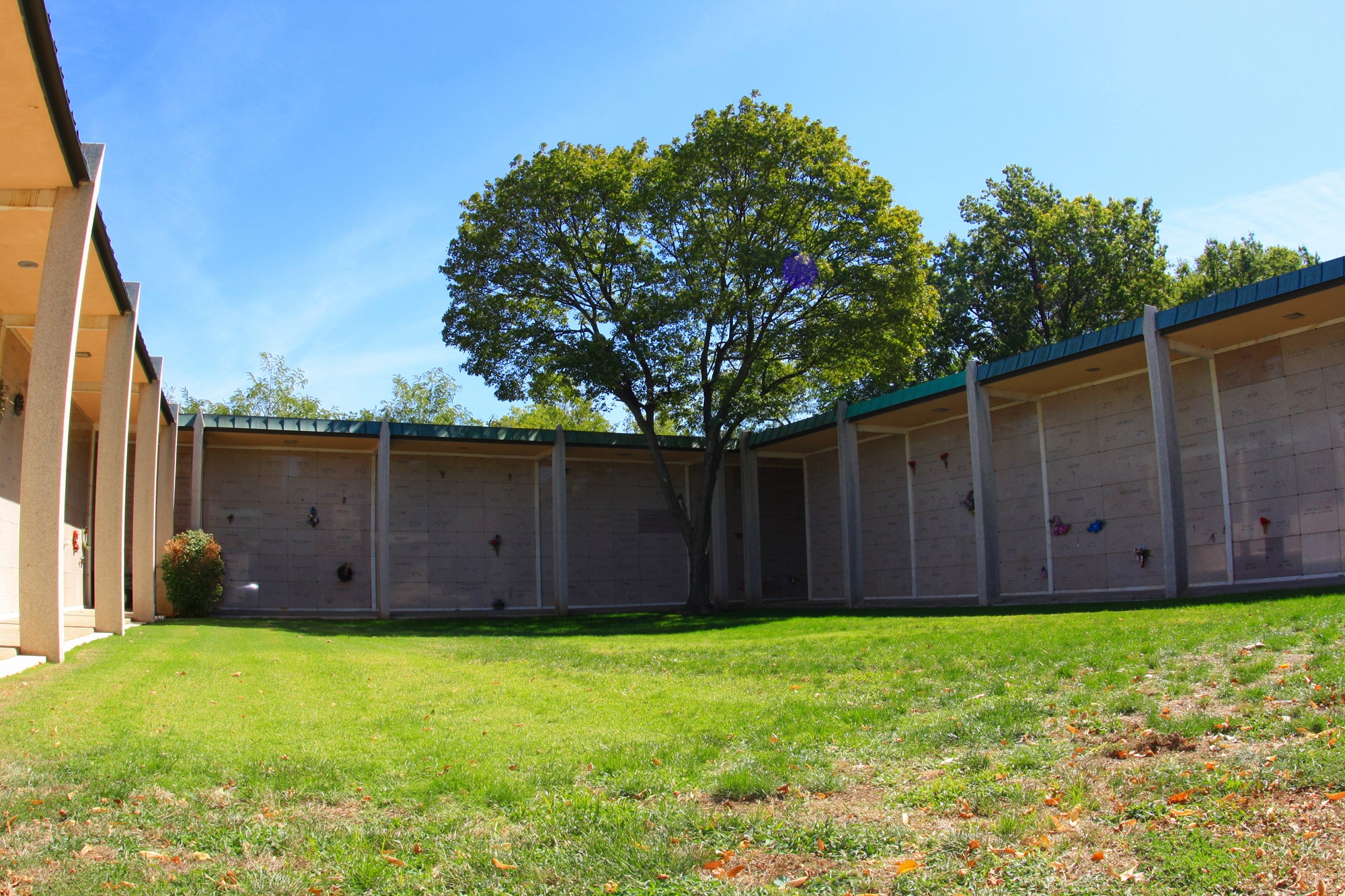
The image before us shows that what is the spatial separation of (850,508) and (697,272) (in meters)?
6.75

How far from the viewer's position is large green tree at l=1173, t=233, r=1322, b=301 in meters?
33.6

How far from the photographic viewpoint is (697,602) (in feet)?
77.8

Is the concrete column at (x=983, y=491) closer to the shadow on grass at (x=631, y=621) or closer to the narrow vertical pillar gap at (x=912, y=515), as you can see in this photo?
the shadow on grass at (x=631, y=621)

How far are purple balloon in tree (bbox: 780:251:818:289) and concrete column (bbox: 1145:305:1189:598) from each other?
749 centimetres

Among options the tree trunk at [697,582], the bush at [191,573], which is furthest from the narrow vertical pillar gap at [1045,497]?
the bush at [191,573]

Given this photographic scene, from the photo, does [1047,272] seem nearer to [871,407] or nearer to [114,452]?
[871,407]

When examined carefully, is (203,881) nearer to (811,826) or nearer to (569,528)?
(811,826)

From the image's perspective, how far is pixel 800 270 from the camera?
21.8 metres

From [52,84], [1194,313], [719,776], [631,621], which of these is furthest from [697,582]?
[719,776]

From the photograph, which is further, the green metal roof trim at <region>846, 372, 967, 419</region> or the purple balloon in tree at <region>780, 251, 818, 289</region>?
the purple balloon in tree at <region>780, 251, 818, 289</region>

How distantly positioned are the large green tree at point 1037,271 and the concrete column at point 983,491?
14.2 metres

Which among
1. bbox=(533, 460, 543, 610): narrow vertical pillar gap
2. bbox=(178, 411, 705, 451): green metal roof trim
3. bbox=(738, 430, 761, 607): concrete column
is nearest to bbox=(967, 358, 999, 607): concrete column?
bbox=(738, 430, 761, 607): concrete column

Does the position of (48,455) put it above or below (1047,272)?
below

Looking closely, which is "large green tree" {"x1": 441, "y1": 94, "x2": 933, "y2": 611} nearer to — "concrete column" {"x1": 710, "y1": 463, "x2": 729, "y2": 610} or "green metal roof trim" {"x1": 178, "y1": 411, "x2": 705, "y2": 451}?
"green metal roof trim" {"x1": 178, "y1": 411, "x2": 705, "y2": 451}
